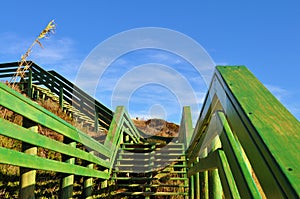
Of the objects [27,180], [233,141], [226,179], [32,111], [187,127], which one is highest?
[187,127]

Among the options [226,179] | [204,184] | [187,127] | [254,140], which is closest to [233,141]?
[226,179]

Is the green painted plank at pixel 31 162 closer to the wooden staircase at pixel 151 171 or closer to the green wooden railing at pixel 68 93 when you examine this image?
the wooden staircase at pixel 151 171

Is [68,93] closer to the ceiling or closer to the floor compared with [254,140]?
closer to the ceiling

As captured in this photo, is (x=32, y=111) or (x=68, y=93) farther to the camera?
(x=68, y=93)

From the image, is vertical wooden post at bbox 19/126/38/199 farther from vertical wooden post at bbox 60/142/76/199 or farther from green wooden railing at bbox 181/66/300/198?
green wooden railing at bbox 181/66/300/198

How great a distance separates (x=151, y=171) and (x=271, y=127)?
539 cm

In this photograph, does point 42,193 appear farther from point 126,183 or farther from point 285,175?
point 285,175

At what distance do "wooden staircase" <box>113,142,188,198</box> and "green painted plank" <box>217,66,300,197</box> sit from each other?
436cm

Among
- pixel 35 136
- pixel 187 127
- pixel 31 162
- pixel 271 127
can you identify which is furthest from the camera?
pixel 187 127

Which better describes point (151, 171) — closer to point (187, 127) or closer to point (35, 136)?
point (187, 127)

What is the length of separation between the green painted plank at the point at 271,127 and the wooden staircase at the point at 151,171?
4.36 metres

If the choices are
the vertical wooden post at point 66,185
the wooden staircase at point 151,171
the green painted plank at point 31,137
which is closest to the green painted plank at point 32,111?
the green painted plank at point 31,137

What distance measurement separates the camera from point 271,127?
4.17ft

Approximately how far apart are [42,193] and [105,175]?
4.43 feet
